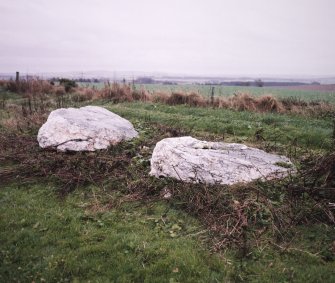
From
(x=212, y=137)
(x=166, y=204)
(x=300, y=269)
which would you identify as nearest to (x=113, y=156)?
(x=166, y=204)

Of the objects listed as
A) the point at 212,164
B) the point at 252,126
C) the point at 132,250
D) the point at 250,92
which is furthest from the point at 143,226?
the point at 250,92

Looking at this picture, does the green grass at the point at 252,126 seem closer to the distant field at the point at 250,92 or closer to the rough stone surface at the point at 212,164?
the rough stone surface at the point at 212,164

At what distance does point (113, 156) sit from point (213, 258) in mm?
4512

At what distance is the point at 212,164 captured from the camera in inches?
252

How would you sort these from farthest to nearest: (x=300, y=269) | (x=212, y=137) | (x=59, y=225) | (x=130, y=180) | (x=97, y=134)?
(x=212, y=137) < (x=97, y=134) < (x=130, y=180) < (x=59, y=225) < (x=300, y=269)

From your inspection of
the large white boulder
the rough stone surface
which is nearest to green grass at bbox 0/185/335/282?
the rough stone surface

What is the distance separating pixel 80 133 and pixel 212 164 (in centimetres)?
429

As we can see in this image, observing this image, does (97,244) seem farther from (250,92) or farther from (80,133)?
(250,92)

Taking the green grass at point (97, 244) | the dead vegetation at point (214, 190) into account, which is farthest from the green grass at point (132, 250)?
the dead vegetation at point (214, 190)

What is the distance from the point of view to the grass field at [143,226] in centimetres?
415

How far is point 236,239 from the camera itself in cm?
479

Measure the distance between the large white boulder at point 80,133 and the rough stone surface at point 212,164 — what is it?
246cm

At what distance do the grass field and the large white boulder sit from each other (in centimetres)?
42

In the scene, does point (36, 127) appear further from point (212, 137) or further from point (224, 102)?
point (224, 102)
